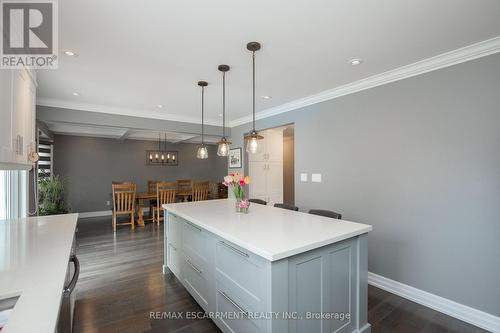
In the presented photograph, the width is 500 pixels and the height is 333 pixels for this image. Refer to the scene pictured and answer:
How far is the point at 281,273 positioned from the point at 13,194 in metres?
3.57

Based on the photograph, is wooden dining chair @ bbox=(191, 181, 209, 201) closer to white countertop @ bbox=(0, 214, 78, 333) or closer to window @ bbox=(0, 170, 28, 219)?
window @ bbox=(0, 170, 28, 219)

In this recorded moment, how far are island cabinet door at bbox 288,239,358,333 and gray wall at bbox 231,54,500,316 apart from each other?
1125 mm

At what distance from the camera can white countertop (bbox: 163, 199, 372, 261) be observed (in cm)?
140

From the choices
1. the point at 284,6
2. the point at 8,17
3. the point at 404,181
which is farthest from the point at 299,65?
the point at 8,17

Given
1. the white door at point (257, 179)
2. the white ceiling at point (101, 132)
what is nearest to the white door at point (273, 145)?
the white door at point (257, 179)

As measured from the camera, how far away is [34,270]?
1148mm

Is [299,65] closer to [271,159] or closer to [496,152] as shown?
[496,152]

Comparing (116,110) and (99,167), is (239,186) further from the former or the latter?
(99,167)

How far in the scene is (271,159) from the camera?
17.3 ft

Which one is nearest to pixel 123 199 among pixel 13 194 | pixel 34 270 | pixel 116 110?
pixel 116 110

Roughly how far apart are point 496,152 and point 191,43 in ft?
9.25

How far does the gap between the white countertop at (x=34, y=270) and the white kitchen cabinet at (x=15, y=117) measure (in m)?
0.53

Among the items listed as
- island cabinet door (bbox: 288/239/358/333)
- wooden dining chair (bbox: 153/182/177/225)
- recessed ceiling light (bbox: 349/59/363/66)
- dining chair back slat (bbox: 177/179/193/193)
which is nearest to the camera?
island cabinet door (bbox: 288/239/358/333)

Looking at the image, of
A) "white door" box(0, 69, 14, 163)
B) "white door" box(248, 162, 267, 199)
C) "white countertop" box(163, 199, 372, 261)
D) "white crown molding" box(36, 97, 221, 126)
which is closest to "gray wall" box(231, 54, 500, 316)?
"white countertop" box(163, 199, 372, 261)
